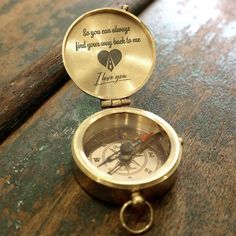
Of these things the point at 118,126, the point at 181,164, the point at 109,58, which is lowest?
the point at 181,164

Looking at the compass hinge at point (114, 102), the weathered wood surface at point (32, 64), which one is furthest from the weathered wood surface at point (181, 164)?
the compass hinge at point (114, 102)

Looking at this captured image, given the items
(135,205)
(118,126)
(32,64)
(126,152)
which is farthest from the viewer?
(32,64)

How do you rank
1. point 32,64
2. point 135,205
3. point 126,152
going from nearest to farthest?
point 135,205 → point 126,152 → point 32,64

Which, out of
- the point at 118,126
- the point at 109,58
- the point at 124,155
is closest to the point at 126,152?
the point at 124,155

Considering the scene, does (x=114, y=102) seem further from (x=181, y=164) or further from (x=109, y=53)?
(x=181, y=164)

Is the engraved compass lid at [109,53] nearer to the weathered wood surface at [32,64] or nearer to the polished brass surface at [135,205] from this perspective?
the weathered wood surface at [32,64]
